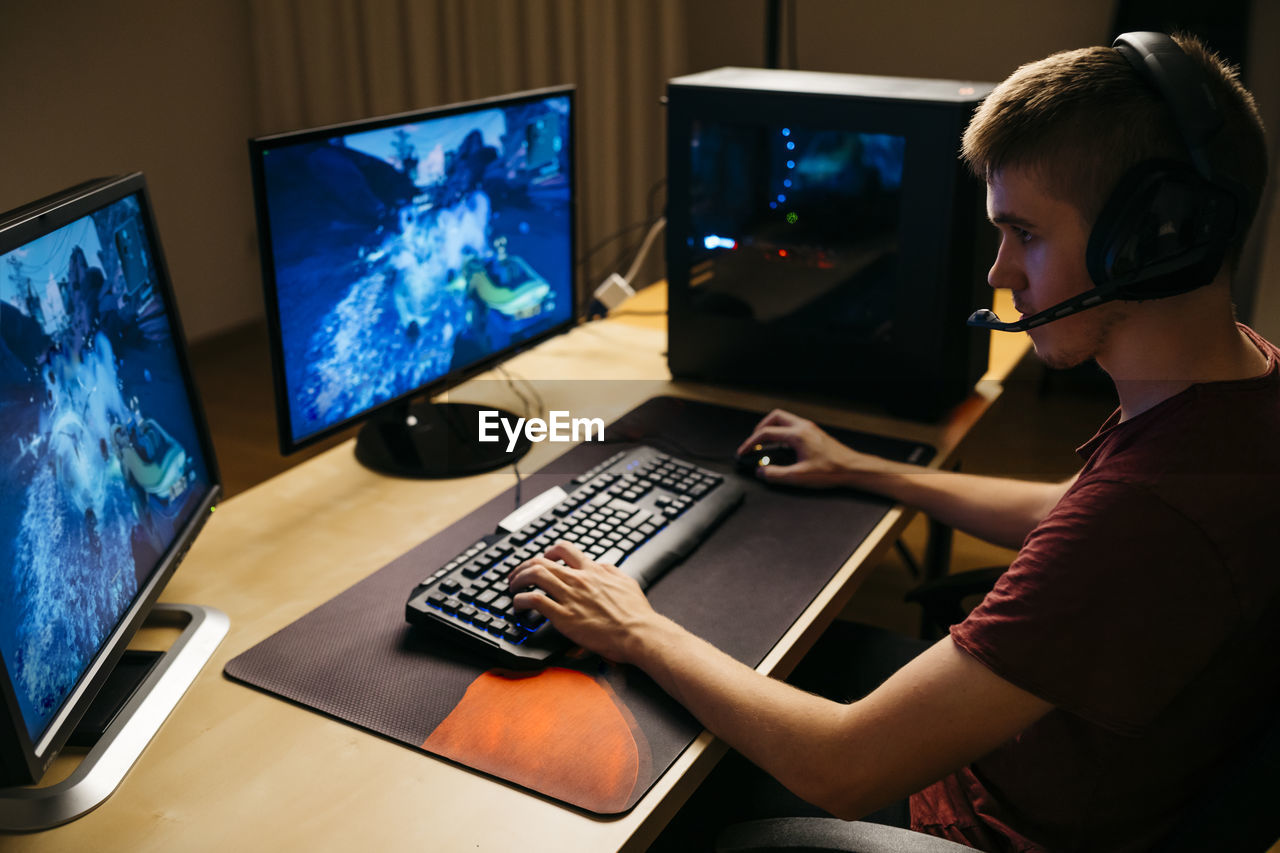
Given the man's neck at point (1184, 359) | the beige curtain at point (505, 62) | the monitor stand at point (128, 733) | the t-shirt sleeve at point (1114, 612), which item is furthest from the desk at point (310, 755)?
the beige curtain at point (505, 62)

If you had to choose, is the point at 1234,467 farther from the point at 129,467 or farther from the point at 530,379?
the point at 530,379

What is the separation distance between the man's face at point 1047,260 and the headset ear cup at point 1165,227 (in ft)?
0.14

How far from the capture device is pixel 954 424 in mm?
1491

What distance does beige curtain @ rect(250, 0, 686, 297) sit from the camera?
3010mm

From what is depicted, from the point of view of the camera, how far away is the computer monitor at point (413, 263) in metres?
1.13

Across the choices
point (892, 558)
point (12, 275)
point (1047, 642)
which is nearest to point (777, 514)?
point (1047, 642)

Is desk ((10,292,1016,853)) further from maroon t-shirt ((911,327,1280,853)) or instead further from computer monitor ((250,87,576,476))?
maroon t-shirt ((911,327,1280,853))

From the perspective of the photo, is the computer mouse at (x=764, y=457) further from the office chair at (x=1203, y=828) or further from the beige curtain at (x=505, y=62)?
the beige curtain at (x=505, y=62)

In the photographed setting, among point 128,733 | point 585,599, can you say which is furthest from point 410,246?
point 128,733

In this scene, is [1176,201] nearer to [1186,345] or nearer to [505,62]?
[1186,345]

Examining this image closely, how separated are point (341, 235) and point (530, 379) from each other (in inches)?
21.2

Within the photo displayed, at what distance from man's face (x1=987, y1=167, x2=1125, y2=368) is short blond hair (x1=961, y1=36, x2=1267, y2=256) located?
1 centimetres

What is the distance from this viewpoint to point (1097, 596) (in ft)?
2.42

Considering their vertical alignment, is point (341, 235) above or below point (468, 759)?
above
